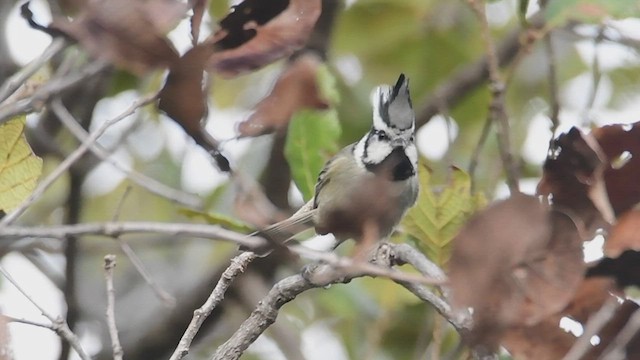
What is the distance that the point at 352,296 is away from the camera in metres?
2.33

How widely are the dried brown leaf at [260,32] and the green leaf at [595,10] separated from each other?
834 mm

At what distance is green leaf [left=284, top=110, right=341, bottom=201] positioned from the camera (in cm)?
180

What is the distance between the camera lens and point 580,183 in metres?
0.84

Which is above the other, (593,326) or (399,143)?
(593,326)

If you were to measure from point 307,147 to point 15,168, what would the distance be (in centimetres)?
68

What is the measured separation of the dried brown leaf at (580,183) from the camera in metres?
0.83

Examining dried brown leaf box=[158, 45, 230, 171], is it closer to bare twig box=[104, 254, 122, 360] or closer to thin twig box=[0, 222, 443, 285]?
thin twig box=[0, 222, 443, 285]

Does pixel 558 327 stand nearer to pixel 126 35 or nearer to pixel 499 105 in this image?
pixel 126 35

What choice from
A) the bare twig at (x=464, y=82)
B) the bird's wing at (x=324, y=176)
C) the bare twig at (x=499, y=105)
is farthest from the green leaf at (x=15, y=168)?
the bare twig at (x=464, y=82)

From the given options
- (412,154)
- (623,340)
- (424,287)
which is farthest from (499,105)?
(623,340)

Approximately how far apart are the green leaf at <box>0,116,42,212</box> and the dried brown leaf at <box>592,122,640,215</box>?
620 millimetres

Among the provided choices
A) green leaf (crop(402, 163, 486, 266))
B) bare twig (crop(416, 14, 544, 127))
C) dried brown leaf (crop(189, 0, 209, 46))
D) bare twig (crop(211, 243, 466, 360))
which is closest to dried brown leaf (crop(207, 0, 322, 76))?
dried brown leaf (crop(189, 0, 209, 46))

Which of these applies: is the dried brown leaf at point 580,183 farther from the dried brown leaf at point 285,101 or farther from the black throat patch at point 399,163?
the black throat patch at point 399,163

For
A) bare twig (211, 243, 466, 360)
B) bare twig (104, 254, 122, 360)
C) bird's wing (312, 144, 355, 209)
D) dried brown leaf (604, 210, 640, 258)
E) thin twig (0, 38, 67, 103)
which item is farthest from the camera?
bird's wing (312, 144, 355, 209)
